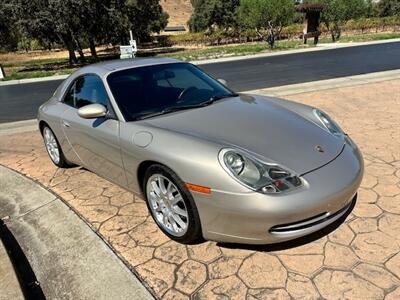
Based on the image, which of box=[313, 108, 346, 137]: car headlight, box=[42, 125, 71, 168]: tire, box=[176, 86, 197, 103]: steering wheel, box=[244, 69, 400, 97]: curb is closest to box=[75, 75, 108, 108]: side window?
box=[176, 86, 197, 103]: steering wheel

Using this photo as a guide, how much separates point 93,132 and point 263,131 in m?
1.77

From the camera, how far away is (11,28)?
27406mm

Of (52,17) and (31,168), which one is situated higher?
(52,17)

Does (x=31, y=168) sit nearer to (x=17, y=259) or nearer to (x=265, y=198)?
(x=17, y=259)

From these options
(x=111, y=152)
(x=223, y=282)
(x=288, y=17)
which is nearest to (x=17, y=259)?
(x=111, y=152)

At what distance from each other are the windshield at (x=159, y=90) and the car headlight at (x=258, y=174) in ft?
3.54

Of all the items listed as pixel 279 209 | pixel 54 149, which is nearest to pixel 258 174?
pixel 279 209

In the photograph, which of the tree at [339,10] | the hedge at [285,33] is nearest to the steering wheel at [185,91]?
the tree at [339,10]

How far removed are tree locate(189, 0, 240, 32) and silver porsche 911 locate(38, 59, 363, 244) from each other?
183 feet

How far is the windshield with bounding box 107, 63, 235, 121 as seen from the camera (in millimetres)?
3467

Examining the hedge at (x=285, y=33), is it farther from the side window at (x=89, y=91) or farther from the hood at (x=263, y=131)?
the hood at (x=263, y=131)

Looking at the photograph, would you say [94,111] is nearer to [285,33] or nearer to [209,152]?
[209,152]

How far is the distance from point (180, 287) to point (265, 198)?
919mm

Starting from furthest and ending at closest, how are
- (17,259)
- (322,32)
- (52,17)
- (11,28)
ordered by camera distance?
(322,32)
(11,28)
(52,17)
(17,259)
